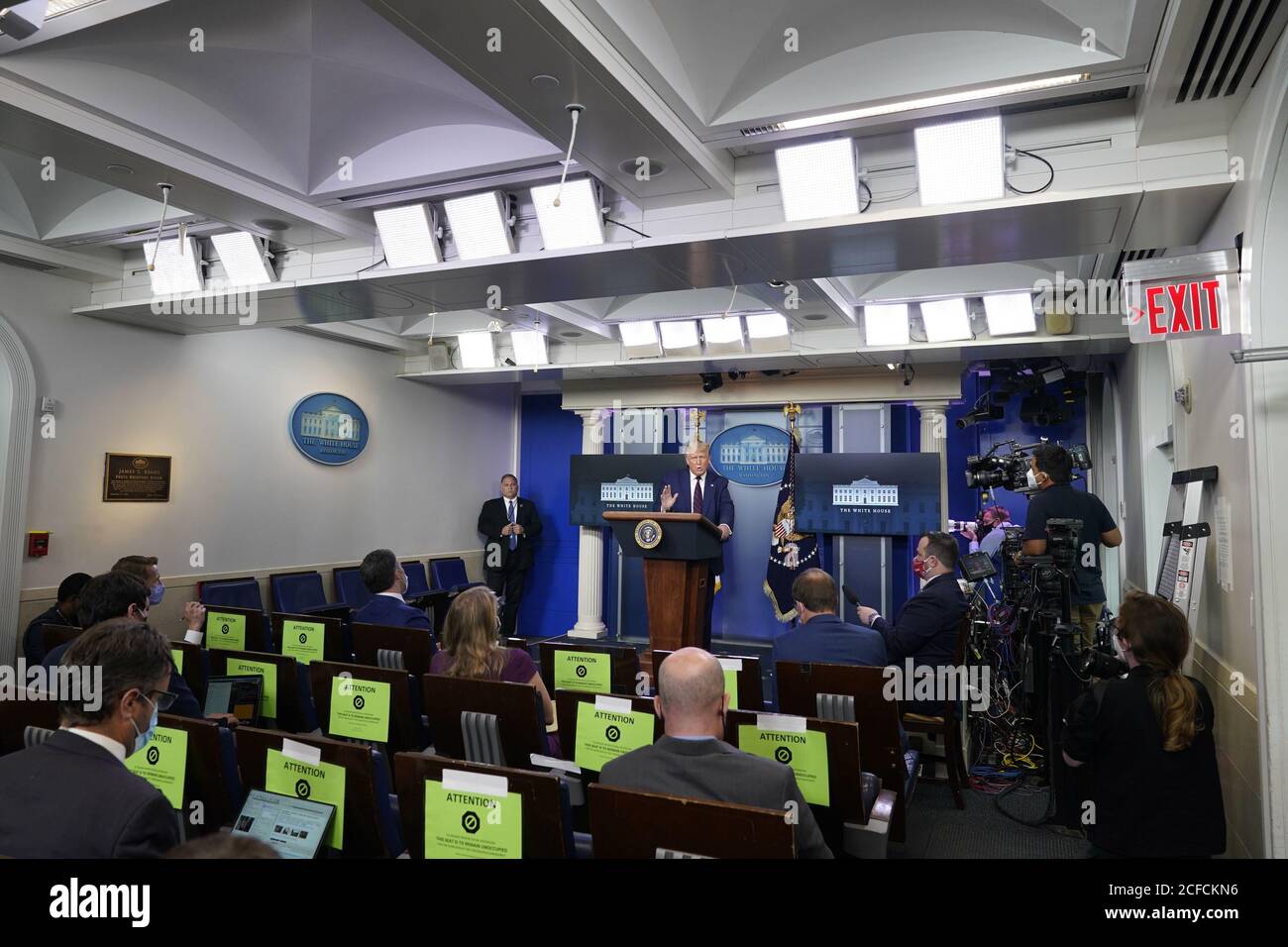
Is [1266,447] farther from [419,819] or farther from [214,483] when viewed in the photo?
[214,483]

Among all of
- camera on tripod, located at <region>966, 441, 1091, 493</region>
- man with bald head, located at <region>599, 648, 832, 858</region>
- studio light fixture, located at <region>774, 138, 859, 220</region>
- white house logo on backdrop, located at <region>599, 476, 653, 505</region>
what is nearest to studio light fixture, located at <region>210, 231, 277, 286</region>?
studio light fixture, located at <region>774, 138, 859, 220</region>

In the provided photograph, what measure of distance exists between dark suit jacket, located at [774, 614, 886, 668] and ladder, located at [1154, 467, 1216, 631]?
1.13 m

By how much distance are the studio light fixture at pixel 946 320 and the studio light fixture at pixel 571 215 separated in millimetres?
2929

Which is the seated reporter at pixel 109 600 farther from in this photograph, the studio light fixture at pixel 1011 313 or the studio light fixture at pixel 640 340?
the studio light fixture at pixel 1011 313

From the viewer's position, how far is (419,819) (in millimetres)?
1634

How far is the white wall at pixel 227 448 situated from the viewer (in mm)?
4918

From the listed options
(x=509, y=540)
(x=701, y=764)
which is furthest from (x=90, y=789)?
(x=509, y=540)

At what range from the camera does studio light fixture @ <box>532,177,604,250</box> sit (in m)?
3.46

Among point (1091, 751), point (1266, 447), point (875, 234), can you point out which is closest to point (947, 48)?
point (875, 234)

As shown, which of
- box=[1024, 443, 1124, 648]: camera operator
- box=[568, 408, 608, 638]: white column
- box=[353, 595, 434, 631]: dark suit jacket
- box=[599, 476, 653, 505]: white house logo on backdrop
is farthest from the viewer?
box=[568, 408, 608, 638]: white column

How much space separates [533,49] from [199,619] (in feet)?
10.1

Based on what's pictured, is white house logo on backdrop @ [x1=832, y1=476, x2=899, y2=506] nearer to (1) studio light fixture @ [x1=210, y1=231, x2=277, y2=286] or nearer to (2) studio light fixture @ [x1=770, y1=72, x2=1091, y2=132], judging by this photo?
(2) studio light fixture @ [x1=770, y1=72, x2=1091, y2=132]

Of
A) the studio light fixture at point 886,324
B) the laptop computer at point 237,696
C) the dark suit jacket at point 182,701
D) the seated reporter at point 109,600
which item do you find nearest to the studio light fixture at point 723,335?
the studio light fixture at point 886,324

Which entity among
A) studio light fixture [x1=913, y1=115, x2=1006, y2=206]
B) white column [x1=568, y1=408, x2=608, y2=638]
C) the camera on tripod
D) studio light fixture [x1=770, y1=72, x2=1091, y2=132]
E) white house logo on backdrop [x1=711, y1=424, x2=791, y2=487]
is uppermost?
studio light fixture [x1=770, y1=72, x2=1091, y2=132]
